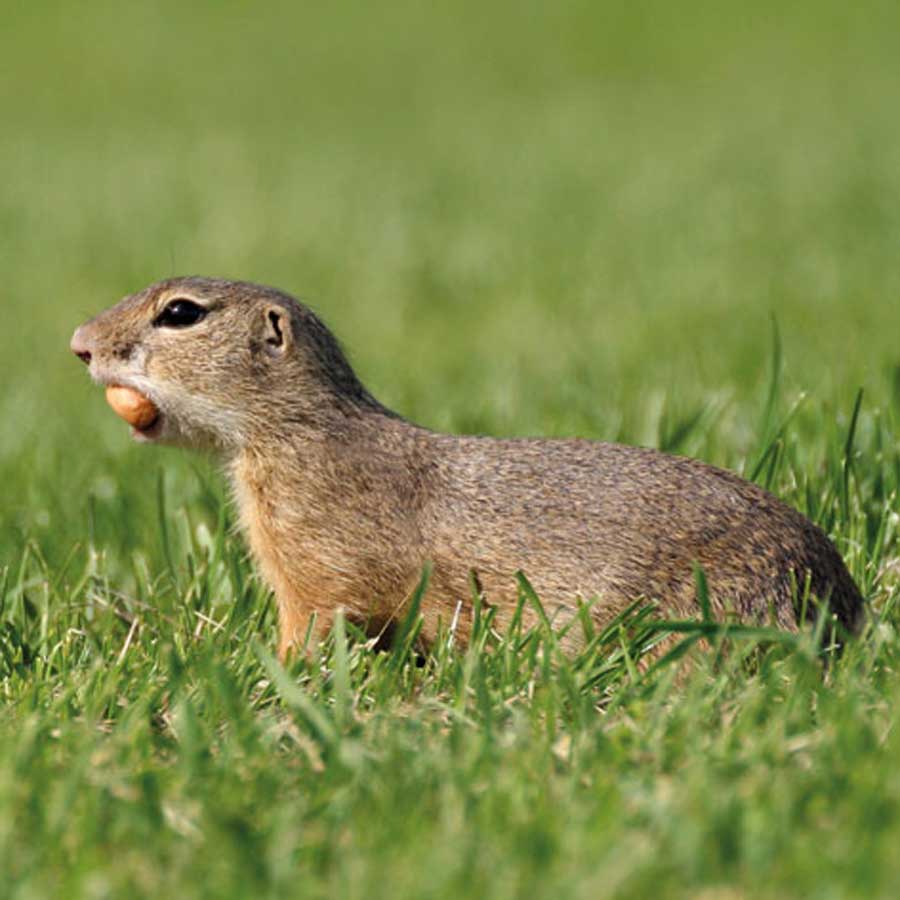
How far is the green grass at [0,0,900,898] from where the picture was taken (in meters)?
2.35

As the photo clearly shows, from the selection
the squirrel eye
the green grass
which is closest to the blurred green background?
the green grass

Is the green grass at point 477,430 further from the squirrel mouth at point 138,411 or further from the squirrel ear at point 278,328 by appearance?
the squirrel ear at point 278,328

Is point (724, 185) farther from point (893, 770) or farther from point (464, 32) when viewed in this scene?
point (464, 32)

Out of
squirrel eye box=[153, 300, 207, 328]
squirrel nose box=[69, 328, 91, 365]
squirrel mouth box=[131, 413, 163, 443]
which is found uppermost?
squirrel eye box=[153, 300, 207, 328]

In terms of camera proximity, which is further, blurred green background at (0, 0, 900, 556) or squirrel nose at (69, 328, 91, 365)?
blurred green background at (0, 0, 900, 556)

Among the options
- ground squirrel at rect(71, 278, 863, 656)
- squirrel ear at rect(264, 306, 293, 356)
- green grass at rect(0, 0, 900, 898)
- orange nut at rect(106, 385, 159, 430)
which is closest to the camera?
green grass at rect(0, 0, 900, 898)

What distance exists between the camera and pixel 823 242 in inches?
393

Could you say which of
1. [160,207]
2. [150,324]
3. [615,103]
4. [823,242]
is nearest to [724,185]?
[823,242]

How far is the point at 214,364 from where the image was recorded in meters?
4.02

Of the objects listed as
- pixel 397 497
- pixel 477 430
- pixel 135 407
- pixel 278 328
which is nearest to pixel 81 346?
pixel 135 407

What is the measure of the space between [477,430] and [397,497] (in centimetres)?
170

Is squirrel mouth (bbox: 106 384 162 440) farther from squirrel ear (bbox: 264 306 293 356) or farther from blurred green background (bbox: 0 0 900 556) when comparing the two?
blurred green background (bbox: 0 0 900 556)

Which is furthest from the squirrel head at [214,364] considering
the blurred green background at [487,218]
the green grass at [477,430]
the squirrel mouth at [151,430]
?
the blurred green background at [487,218]

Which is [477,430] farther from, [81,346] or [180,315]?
[81,346]
